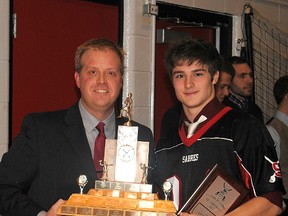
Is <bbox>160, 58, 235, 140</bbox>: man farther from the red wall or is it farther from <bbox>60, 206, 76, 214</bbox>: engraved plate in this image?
<bbox>60, 206, 76, 214</bbox>: engraved plate

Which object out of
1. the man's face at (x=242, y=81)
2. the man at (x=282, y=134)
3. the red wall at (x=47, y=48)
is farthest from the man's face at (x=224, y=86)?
the red wall at (x=47, y=48)

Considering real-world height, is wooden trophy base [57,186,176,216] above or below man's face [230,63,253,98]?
below

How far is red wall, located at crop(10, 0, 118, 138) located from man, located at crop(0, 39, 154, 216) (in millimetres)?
1328

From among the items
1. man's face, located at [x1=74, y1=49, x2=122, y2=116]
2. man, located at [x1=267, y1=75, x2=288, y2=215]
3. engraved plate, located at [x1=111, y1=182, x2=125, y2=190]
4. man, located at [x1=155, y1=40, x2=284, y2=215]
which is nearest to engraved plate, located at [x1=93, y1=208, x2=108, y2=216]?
engraved plate, located at [x1=111, y1=182, x2=125, y2=190]

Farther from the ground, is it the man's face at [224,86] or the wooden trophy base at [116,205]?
the man's face at [224,86]

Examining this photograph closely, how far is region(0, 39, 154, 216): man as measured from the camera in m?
2.28

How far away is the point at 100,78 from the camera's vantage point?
7.63 feet

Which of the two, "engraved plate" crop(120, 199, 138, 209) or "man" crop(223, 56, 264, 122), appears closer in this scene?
"engraved plate" crop(120, 199, 138, 209)

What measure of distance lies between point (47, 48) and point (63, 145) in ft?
5.36

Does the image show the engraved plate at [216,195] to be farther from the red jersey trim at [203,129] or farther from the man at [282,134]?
the man at [282,134]

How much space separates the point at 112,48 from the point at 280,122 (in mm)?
1701

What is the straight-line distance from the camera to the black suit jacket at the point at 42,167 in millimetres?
2275

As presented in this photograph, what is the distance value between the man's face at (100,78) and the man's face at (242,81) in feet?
7.59

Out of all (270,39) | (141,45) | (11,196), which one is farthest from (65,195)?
(270,39)
